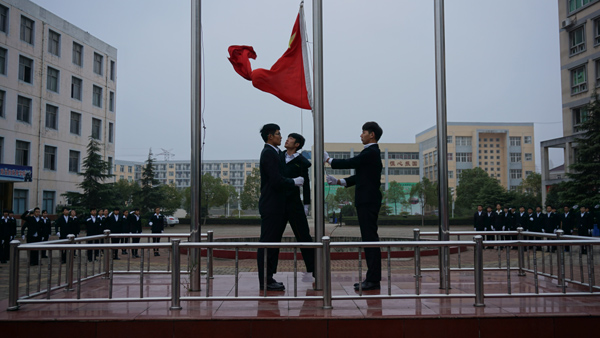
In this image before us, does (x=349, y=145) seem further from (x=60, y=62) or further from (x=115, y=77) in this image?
(x=60, y=62)

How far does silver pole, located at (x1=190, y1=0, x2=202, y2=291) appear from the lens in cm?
576

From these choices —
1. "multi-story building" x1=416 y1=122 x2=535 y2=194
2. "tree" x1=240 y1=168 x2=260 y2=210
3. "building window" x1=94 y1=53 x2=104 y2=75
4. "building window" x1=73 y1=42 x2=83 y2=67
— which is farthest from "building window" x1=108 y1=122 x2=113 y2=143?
"multi-story building" x1=416 y1=122 x2=535 y2=194

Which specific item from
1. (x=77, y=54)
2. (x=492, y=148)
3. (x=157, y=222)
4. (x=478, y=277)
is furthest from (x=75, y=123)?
(x=492, y=148)

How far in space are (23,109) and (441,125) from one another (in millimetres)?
29739

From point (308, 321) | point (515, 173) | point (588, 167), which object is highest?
point (515, 173)

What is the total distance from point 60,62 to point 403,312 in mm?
33431

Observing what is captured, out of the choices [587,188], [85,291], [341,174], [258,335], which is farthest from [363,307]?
[341,174]

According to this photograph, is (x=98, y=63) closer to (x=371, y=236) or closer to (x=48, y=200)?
(x=48, y=200)

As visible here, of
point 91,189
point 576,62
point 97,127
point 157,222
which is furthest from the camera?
point 97,127

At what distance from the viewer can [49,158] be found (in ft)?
103

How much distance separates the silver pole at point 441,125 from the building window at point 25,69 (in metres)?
29.4

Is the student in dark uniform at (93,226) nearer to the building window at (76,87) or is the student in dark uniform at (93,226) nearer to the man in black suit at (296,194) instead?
the man in black suit at (296,194)

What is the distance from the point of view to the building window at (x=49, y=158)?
30981 millimetres

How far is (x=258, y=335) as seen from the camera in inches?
174
